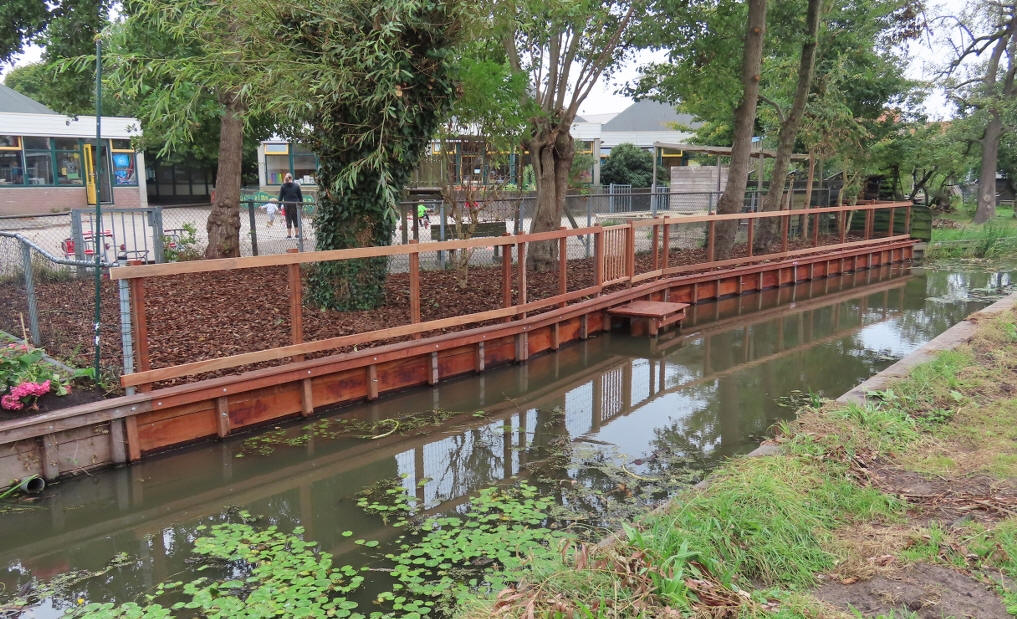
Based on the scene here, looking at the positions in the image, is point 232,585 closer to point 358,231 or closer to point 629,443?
point 629,443

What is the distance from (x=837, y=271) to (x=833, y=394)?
10806mm

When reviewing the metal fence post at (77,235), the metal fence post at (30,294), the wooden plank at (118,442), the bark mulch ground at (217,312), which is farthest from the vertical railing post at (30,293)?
the metal fence post at (77,235)

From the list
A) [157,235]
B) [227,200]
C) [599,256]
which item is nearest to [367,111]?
[599,256]

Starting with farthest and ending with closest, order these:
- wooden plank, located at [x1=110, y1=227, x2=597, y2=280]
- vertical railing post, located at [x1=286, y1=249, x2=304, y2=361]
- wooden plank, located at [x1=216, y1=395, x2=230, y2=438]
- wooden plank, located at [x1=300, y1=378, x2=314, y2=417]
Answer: wooden plank, located at [x1=300, y1=378, x2=314, y2=417] → vertical railing post, located at [x1=286, y1=249, x2=304, y2=361] → wooden plank, located at [x1=216, y1=395, x2=230, y2=438] → wooden plank, located at [x1=110, y1=227, x2=597, y2=280]

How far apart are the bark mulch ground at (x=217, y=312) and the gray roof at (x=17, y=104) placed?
18.9m

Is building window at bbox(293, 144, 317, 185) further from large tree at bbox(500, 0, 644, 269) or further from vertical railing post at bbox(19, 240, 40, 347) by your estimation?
vertical railing post at bbox(19, 240, 40, 347)

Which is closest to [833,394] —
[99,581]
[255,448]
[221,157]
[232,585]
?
[255,448]

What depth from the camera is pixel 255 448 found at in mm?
7113

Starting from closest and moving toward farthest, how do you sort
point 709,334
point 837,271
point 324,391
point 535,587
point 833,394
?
1. point 535,587
2. point 324,391
3. point 833,394
4. point 709,334
5. point 837,271

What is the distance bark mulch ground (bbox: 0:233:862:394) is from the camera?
323 inches

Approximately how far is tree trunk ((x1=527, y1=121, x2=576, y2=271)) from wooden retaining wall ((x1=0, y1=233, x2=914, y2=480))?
8.34 feet

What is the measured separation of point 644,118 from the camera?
5275cm

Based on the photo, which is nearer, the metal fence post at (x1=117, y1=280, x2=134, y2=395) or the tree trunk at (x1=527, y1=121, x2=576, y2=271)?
the metal fence post at (x1=117, y1=280, x2=134, y2=395)

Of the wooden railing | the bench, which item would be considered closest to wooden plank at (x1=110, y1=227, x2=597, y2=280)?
the wooden railing
